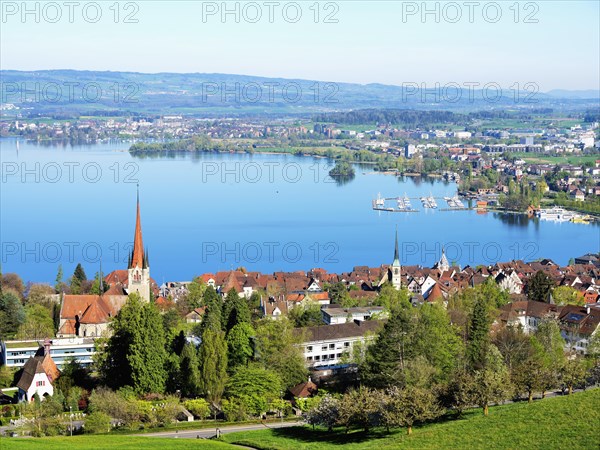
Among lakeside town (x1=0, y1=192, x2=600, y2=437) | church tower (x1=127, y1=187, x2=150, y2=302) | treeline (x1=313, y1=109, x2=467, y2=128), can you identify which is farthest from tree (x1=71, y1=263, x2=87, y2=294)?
treeline (x1=313, y1=109, x2=467, y2=128)

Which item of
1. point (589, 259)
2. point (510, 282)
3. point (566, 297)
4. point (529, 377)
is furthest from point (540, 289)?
point (589, 259)

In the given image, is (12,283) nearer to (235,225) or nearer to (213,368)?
(213,368)

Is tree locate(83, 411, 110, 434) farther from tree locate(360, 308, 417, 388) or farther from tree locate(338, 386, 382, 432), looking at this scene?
tree locate(360, 308, 417, 388)

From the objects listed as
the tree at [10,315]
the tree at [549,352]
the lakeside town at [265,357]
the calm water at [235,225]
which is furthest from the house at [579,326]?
the calm water at [235,225]

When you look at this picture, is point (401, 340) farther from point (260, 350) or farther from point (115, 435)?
point (115, 435)

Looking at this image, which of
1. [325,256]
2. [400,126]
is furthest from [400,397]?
[400,126]

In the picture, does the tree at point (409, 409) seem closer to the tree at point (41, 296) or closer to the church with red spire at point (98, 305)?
the church with red spire at point (98, 305)
